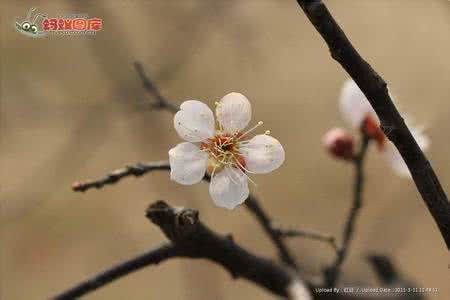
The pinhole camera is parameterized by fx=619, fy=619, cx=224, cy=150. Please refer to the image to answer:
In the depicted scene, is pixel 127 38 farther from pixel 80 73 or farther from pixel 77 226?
pixel 77 226

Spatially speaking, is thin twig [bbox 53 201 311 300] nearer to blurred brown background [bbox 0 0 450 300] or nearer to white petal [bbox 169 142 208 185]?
white petal [bbox 169 142 208 185]

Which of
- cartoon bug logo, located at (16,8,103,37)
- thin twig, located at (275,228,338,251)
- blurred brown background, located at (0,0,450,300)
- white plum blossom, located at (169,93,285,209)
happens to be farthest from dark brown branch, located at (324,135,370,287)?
blurred brown background, located at (0,0,450,300)

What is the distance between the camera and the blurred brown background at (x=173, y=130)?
3.98ft

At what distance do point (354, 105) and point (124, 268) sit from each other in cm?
29

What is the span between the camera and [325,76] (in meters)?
1.46

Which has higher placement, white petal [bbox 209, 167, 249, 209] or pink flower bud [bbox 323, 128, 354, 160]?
white petal [bbox 209, 167, 249, 209]

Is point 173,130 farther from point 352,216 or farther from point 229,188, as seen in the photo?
point 229,188

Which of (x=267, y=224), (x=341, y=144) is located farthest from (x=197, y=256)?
(x=341, y=144)

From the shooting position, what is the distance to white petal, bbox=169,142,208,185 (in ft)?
1.14

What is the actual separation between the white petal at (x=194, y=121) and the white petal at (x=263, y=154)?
0.03 meters

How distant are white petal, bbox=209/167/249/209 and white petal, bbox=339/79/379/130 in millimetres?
244

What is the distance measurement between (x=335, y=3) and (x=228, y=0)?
275 mm

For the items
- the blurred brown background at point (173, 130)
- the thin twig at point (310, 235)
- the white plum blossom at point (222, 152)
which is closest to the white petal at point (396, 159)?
the thin twig at point (310, 235)

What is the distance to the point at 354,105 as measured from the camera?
0.60 m
